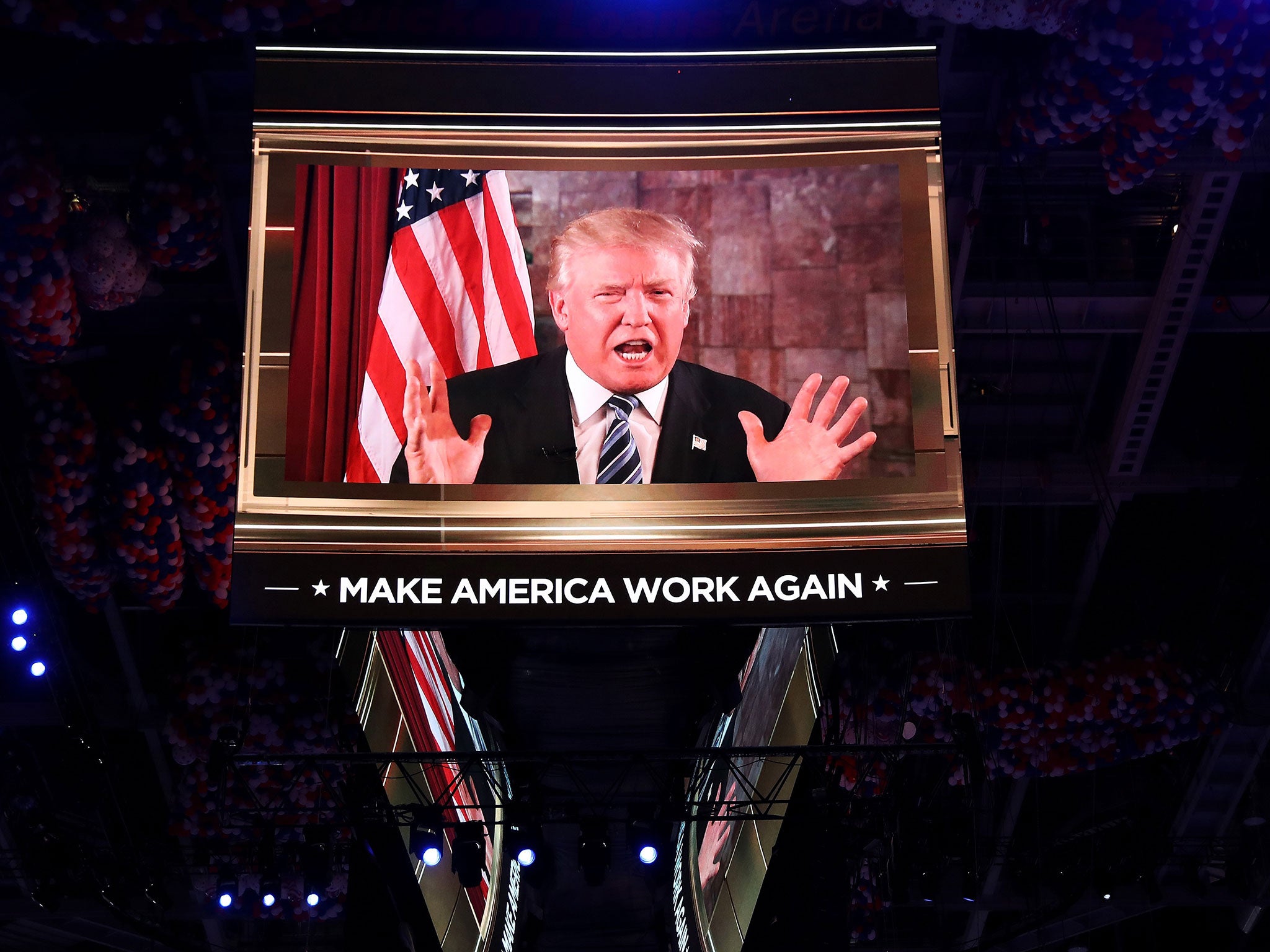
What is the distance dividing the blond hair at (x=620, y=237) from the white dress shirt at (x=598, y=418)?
24.7 inches

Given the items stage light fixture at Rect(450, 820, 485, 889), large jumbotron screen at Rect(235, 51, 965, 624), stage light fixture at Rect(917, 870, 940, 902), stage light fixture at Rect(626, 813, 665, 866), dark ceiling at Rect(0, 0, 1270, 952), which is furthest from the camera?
stage light fixture at Rect(917, 870, 940, 902)

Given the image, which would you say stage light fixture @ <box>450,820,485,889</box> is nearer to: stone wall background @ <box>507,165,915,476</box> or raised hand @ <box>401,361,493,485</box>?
raised hand @ <box>401,361,493,485</box>

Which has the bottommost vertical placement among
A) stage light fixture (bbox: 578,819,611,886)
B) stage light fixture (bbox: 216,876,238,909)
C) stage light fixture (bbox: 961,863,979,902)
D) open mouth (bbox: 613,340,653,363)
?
stage light fixture (bbox: 578,819,611,886)

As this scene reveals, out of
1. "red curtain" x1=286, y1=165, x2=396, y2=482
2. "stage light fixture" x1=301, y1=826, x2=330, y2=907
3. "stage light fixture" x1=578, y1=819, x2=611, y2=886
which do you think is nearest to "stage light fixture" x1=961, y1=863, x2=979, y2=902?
"stage light fixture" x1=578, y1=819, x2=611, y2=886

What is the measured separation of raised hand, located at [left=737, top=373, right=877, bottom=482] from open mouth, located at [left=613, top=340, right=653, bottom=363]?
2.83 feet

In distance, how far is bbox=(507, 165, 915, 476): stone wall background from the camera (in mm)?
9461

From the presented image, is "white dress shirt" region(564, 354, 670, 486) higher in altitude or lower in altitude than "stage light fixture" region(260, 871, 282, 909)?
higher

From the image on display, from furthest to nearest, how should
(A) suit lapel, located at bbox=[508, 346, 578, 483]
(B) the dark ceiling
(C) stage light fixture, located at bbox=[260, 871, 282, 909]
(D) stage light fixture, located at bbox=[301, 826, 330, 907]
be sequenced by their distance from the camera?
1. (D) stage light fixture, located at bbox=[301, 826, 330, 907]
2. (C) stage light fixture, located at bbox=[260, 871, 282, 909]
3. (B) the dark ceiling
4. (A) suit lapel, located at bbox=[508, 346, 578, 483]

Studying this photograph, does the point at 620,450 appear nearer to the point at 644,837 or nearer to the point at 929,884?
the point at 644,837

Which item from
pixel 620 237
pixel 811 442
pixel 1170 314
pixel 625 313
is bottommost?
pixel 811 442

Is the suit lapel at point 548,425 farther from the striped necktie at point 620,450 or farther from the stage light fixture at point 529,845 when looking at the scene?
the stage light fixture at point 529,845

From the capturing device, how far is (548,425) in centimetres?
949

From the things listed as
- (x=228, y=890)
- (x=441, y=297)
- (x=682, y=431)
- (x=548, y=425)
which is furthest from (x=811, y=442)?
(x=228, y=890)

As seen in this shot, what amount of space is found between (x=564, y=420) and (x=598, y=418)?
21 centimetres
